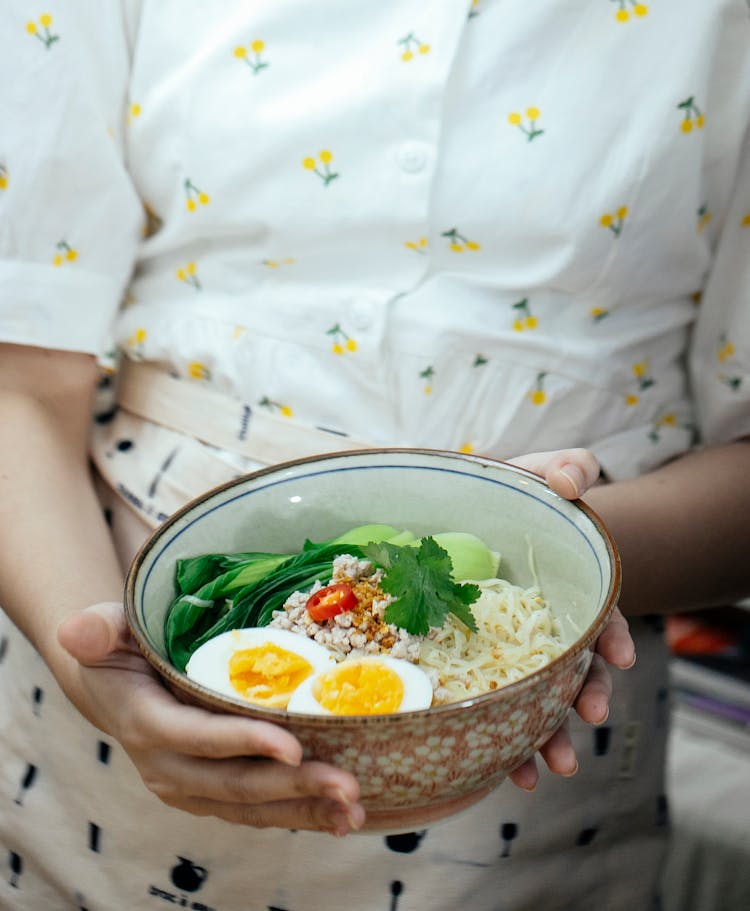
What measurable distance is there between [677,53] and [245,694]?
2.89ft

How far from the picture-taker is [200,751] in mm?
805

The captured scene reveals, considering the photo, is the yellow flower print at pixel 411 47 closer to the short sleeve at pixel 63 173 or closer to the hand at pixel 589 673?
the short sleeve at pixel 63 173

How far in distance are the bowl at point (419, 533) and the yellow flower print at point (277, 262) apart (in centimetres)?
35

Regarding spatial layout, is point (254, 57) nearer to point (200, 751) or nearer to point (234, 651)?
point (234, 651)

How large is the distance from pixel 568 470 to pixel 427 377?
32 centimetres

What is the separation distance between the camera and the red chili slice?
37.8 inches

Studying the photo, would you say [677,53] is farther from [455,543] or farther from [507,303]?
[455,543]

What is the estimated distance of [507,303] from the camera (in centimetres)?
125

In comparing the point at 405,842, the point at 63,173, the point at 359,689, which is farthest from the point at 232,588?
the point at 63,173

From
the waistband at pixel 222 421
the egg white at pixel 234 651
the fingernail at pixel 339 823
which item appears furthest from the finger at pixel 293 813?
the waistband at pixel 222 421

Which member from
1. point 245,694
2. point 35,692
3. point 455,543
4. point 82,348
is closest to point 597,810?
point 455,543

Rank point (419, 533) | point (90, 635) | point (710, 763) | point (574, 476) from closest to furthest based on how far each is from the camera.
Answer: point (90, 635) → point (574, 476) → point (419, 533) → point (710, 763)

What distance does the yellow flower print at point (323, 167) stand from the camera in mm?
1250

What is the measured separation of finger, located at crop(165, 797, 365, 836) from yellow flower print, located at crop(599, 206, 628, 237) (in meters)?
0.76
